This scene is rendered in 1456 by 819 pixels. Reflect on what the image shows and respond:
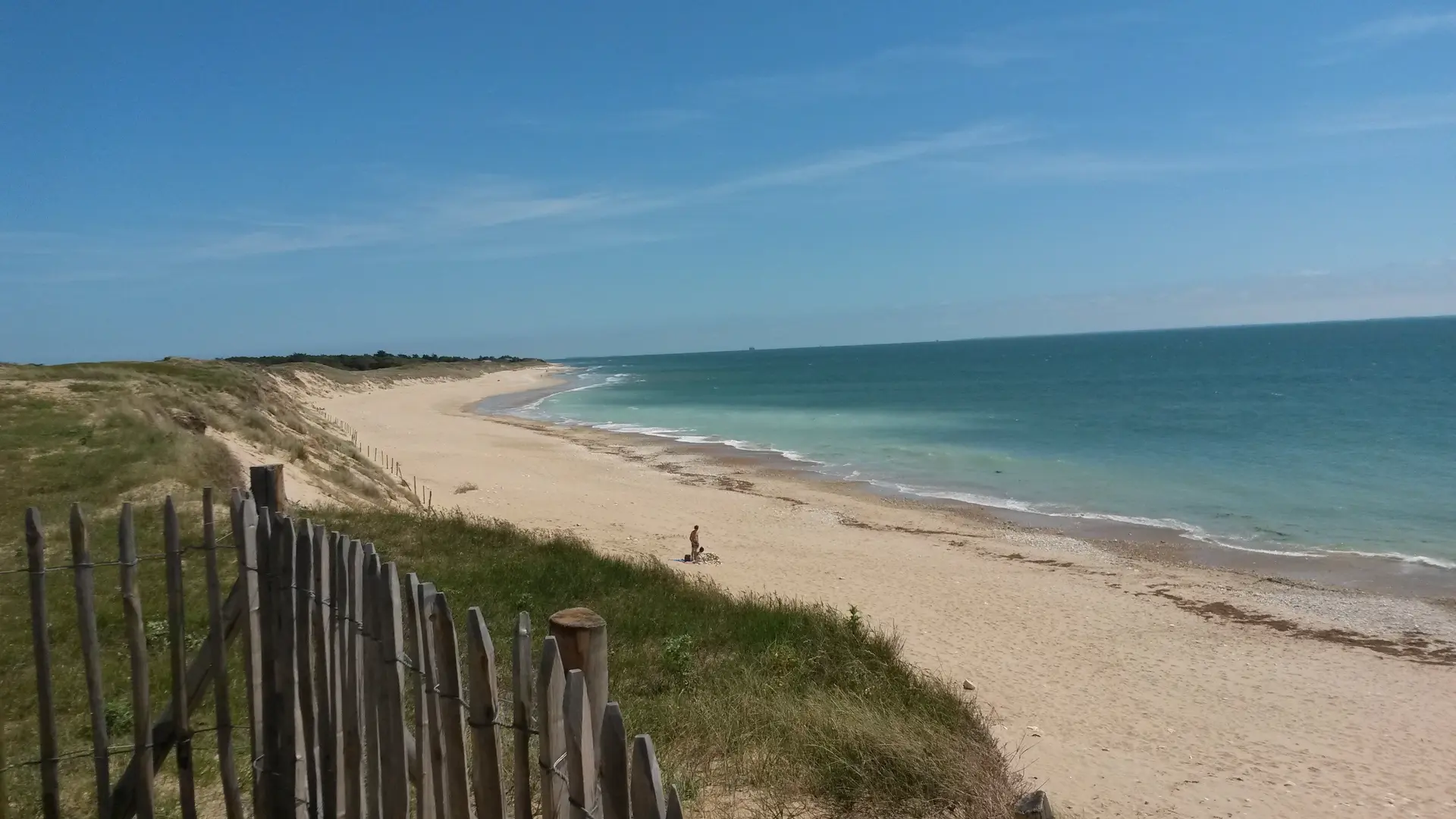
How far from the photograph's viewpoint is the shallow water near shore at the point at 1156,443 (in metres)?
25.4

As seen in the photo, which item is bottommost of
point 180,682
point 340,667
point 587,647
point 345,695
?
point 180,682

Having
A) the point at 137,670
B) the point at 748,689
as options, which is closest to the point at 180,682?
the point at 137,670

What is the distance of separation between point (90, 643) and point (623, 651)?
499 cm

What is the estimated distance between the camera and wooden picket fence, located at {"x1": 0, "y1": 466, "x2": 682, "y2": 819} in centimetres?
269

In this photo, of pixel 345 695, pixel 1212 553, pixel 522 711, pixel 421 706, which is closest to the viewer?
pixel 522 711

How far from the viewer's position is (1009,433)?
49.2 metres

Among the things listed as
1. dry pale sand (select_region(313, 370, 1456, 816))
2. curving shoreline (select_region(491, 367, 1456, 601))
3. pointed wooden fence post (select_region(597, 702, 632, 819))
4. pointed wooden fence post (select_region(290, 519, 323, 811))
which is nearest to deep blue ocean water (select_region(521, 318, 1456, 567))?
curving shoreline (select_region(491, 367, 1456, 601))

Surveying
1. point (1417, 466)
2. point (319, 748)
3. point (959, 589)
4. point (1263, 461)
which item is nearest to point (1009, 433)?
point (1263, 461)

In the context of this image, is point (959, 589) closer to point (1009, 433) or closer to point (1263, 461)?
point (1263, 461)

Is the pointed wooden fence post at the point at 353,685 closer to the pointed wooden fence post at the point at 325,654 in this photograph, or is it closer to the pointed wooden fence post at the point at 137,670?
the pointed wooden fence post at the point at 325,654

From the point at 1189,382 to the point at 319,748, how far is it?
9702cm

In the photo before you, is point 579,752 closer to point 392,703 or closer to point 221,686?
point 392,703

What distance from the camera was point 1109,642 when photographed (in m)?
14.7

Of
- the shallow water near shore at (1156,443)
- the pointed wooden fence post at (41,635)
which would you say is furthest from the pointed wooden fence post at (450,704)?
the shallow water near shore at (1156,443)
